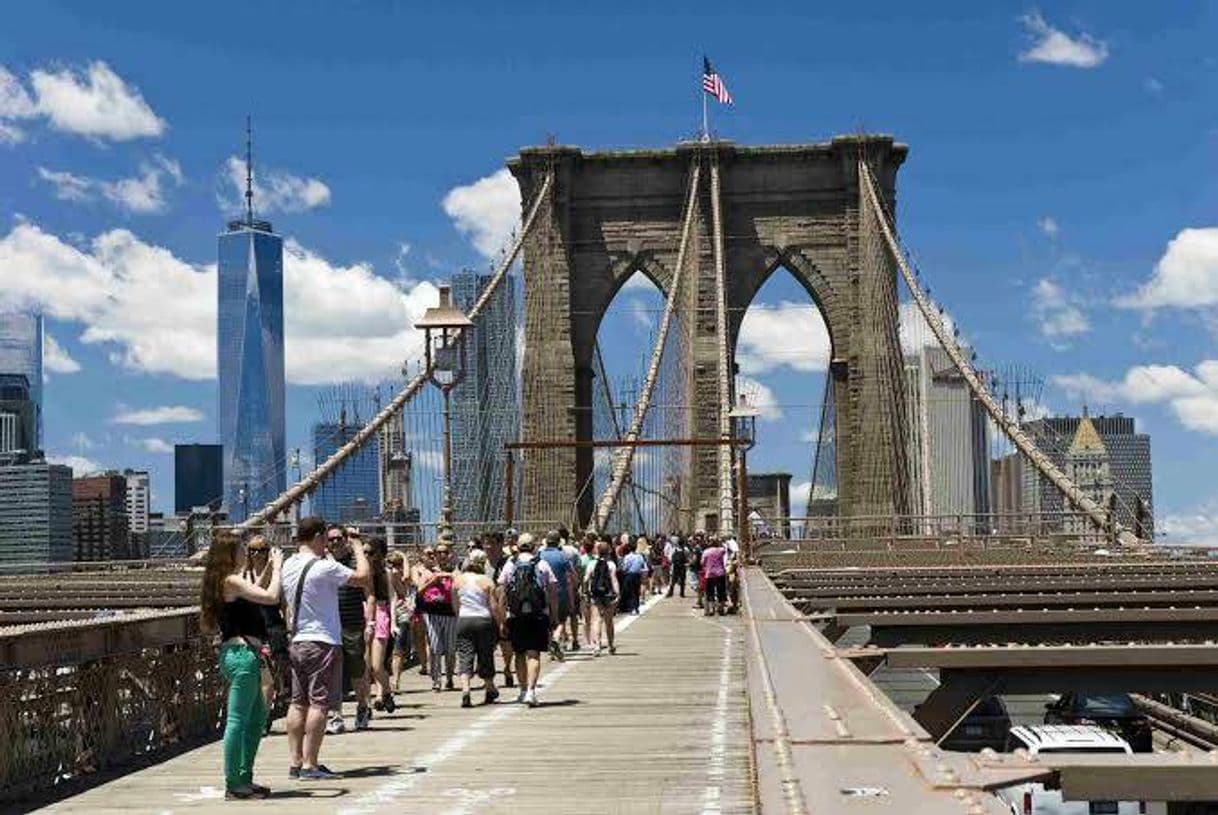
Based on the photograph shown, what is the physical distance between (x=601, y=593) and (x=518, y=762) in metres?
11.4

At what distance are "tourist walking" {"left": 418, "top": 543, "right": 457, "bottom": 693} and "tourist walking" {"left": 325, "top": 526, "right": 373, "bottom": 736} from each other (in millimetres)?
2258

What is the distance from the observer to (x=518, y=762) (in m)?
12.7

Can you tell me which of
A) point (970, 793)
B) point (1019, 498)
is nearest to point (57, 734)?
point (970, 793)

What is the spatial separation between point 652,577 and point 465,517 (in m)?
20.1

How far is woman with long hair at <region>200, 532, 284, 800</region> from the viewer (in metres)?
10.9

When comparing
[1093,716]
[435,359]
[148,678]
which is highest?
[435,359]

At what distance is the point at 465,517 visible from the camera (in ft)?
225

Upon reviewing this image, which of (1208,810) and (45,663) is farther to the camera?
(1208,810)

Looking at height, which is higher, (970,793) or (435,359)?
(435,359)

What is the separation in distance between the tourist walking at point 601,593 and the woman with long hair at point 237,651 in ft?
43.1

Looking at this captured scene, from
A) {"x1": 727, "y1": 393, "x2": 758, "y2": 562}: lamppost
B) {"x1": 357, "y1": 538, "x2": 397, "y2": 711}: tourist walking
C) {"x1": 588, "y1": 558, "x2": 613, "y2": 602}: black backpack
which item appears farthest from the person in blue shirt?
{"x1": 727, "y1": 393, "x2": 758, "y2": 562}: lamppost

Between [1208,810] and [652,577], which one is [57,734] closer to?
[1208,810]

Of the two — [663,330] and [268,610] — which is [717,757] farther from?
[663,330]

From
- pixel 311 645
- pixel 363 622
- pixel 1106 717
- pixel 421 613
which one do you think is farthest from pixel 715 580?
pixel 311 645
